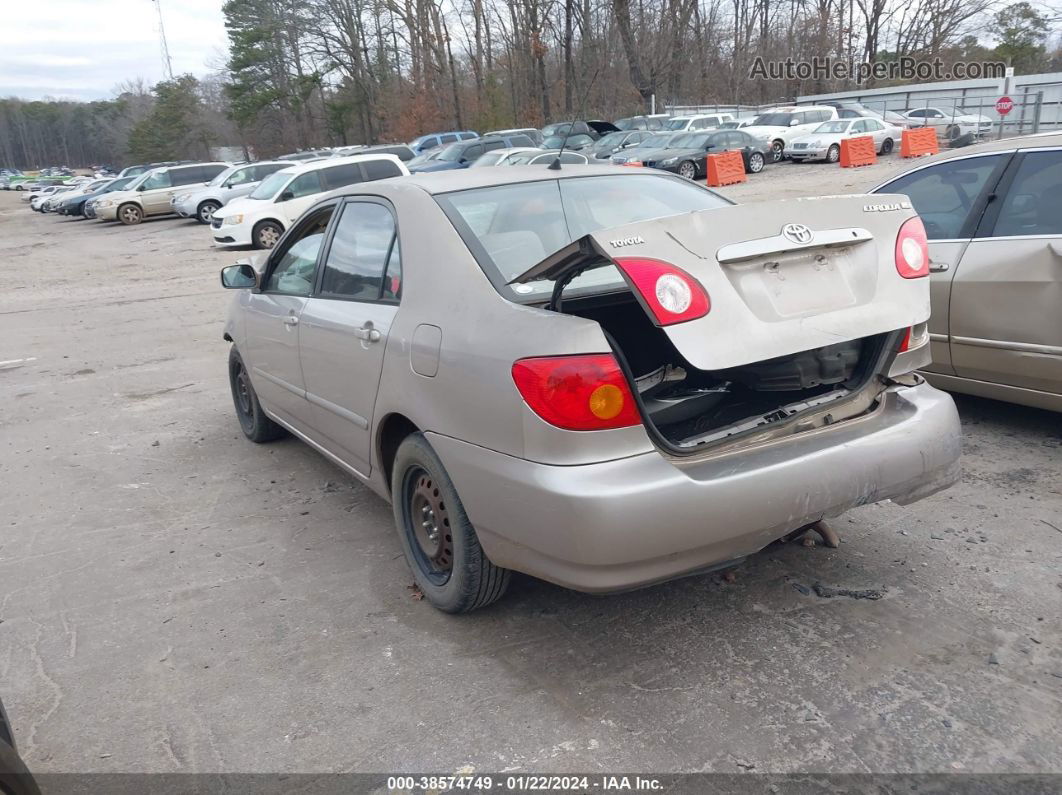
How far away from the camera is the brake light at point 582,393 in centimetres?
268

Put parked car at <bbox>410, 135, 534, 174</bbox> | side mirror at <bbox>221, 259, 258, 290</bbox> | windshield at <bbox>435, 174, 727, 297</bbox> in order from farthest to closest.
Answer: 1. parked car at <bbox>410, 135, 534, 174</bbox>
2. side mirror at <bbox>221, 259, 258, 290</bbox>
3. windshield at <bbox>435, 174, 727, 297</bbox>

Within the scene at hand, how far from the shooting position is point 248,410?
5.95 meters

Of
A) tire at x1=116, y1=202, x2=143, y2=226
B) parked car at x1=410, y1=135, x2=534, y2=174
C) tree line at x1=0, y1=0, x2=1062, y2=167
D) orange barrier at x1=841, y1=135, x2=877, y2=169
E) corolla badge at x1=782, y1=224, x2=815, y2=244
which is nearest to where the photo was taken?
corolla badge at x1=782, y1=224, x2=815, y2=244

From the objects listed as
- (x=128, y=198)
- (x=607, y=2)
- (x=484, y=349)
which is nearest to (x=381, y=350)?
(x=484, y=349)

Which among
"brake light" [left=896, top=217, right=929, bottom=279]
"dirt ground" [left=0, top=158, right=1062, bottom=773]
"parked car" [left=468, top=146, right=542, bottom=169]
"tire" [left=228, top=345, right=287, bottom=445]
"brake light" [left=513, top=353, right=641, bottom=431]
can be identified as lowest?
"dirt ground" [left=0, top=158, right=1062, bottom=773]

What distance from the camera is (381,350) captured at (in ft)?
11.6

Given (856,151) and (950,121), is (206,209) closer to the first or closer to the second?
(856,151)

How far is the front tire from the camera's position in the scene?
30.0 m

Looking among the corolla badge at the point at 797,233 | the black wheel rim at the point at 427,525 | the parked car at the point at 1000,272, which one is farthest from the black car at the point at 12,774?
the parked car at the point at 1000,272

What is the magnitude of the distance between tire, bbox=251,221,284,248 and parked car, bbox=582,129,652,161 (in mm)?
14305

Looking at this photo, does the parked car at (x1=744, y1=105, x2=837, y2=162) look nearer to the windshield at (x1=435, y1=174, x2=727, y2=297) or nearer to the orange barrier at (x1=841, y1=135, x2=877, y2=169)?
the orange barrier at (x1=841, y1=135, x2=877, y2=169)

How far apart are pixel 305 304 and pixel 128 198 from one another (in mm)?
29405


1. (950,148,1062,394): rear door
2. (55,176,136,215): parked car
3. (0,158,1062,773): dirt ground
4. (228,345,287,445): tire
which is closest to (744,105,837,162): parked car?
(55,176,136,215): parked car

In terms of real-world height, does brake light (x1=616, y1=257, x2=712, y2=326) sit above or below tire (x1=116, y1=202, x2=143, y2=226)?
above
